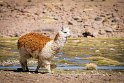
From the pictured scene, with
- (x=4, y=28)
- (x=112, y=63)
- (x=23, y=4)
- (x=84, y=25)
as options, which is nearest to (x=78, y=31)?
(x=84, y=25)

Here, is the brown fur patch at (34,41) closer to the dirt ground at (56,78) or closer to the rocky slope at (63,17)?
the dirt ground at (56,78)

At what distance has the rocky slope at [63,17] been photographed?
5300 centimetres

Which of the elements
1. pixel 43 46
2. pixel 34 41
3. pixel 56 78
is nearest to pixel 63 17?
pixel 34 41

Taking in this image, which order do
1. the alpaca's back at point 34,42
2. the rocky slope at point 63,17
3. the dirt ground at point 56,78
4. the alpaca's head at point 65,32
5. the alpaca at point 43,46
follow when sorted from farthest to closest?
the rocky slope at point 63,17 < the alpaca's back at point 34,42 < the alpaca at point 43,46 < the alpaca's head at point 65,32 < the dirt ground at point 56,78

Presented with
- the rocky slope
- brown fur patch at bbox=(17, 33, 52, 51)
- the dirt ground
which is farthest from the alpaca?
the rocky slope

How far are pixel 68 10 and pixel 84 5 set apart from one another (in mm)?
2802

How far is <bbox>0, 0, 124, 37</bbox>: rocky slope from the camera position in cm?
5300

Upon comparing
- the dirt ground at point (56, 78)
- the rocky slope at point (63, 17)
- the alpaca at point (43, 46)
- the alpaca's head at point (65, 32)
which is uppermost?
the alpaca's head at point (65, 32)

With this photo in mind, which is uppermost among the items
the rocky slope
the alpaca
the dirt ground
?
the alpaca

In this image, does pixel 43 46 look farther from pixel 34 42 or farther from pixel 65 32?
pixel 65 32

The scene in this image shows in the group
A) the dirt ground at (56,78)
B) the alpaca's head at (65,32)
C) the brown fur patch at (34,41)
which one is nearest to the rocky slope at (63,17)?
the brown fur patch at (34,41)

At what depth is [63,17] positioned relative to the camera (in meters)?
58.7

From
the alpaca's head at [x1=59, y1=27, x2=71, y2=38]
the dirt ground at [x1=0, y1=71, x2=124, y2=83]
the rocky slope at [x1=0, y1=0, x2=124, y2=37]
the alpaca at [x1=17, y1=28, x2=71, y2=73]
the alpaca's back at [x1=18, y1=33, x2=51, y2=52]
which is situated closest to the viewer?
the dirt ground at [x1=0, y1=71, x2=124, y2=83]

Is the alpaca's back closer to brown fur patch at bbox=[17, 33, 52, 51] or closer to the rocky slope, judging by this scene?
brown fur patch at bbox=[17, 33, 52, 51]
